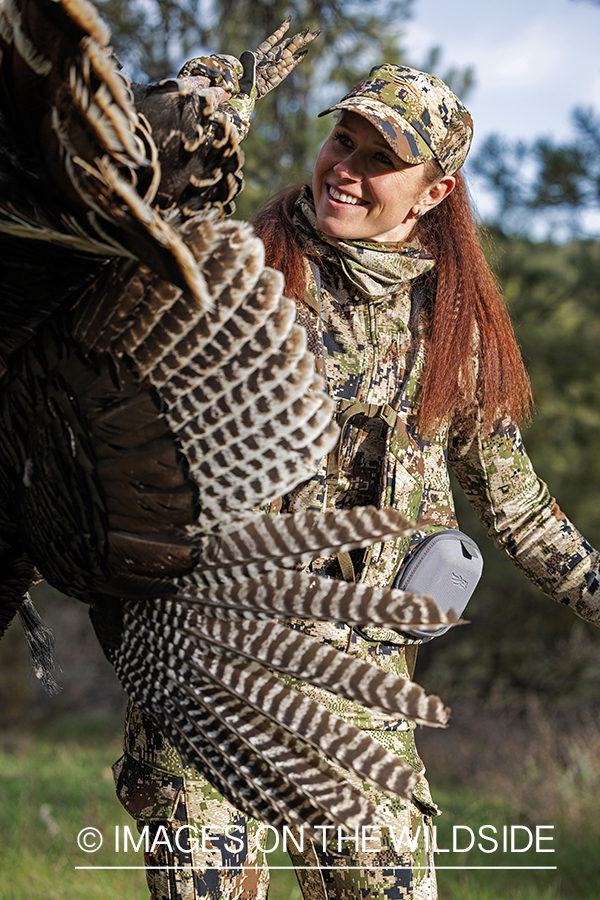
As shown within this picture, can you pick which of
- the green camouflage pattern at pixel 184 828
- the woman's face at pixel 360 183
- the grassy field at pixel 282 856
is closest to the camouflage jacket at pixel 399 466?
the woman's face at pixel 360 183

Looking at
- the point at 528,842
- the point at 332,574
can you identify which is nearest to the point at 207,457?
the point at 332,574

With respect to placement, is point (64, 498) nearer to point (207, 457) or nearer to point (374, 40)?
point (207, 457)

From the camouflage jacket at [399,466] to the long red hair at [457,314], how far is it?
0.17 feet

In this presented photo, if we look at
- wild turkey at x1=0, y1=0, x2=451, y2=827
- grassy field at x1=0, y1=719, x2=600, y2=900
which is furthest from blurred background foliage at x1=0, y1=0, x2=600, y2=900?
wild turkey at x1=0, y1=0, x2=451, y2=827

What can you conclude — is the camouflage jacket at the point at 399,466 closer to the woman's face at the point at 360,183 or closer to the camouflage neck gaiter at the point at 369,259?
the camouflage neck gaiter at the point at 369,259

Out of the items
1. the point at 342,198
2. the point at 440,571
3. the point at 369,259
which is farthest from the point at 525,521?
the point at 342,198

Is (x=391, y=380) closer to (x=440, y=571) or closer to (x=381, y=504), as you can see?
(x=381, y=504)

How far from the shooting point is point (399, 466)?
2363 mm

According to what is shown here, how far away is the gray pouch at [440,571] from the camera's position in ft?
7.71

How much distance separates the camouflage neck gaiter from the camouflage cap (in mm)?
254

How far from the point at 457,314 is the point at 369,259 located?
13.3 inches

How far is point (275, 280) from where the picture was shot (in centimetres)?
180

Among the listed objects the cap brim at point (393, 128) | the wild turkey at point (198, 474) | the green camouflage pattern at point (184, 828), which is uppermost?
the cap brim at point (393, 128)

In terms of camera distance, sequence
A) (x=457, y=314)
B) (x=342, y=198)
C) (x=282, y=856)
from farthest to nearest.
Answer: (x=282, y=856)
(x=457, y=314)
(x=342, y=198)
